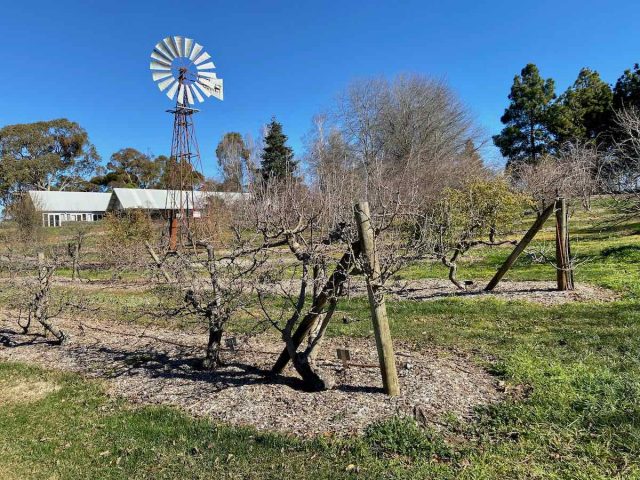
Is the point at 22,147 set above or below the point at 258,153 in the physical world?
above

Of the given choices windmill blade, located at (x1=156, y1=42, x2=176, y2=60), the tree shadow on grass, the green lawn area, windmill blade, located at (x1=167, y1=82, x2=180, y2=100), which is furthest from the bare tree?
windmill blade, located at (x1=156, y1=42, x2=176, y2=60)

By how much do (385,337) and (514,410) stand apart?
1089mm

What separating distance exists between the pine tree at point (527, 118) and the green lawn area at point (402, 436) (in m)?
35.7

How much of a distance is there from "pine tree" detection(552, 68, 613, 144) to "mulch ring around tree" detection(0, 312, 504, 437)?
35774mm

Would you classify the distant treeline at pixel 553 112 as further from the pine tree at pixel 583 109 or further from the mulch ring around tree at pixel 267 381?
the mulch ring around tree at pixel 267 381

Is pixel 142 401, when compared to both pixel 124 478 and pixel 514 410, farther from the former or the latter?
pixel 514 410

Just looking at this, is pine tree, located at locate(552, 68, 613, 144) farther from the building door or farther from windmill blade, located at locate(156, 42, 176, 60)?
the building door

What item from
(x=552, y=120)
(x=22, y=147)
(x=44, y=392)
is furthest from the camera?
(x=22, y=147)

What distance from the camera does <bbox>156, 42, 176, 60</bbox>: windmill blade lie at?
15242 mm

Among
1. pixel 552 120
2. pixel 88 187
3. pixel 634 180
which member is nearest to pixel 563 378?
pixel 634 180

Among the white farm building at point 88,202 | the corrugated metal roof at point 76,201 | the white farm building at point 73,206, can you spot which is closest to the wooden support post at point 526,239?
the white farm building at point 88,202

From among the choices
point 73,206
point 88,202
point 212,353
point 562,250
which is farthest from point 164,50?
point 88,202

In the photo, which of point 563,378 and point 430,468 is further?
point 563,378

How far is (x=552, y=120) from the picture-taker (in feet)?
118
